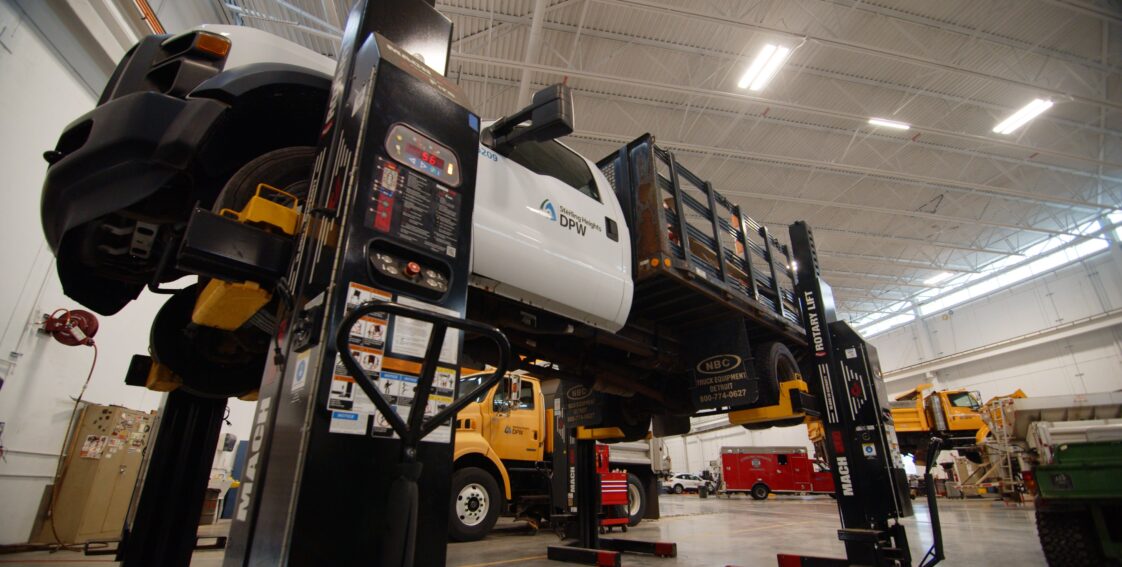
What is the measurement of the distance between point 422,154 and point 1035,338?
2531cm

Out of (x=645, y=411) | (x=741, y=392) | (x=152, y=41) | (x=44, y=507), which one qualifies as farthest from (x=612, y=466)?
(x=152, y=41)

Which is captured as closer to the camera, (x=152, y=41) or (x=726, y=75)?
(x=152, y=41)

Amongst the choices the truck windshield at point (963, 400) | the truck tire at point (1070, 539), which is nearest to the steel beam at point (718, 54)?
the truck windshield at point (963, 400)

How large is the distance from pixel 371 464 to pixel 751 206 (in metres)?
15.8

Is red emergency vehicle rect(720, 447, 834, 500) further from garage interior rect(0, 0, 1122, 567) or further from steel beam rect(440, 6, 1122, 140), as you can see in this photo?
steel beam rect(440, 6, 1122, 140)

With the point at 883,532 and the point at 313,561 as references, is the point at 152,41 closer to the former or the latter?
the point at 313,561

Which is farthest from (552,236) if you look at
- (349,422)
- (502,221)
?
(349,422)

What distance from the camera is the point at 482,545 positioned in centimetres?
595

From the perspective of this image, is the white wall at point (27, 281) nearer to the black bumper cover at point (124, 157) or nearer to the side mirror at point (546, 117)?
the black bumper cover at point (124, 157)

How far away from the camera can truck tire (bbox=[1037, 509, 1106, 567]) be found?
4180mm

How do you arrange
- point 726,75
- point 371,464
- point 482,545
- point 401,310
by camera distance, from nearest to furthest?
point 401,310, point 371,464, point 482,545, point 726,75

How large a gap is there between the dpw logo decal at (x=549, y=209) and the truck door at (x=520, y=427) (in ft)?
15.4

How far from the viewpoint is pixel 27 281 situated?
4.59 meters

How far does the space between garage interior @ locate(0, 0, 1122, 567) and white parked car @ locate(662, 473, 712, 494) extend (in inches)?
73.0
